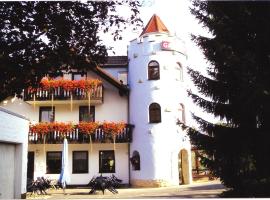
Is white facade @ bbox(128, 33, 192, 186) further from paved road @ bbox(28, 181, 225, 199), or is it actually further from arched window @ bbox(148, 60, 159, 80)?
paved road @ bbox(28, 181, 225, 199)

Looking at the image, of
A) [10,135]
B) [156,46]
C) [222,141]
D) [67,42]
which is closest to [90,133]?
[156,46]

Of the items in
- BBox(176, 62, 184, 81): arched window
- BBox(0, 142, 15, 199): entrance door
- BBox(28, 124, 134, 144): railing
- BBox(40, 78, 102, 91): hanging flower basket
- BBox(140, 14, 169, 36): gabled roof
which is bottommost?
BBox(0, 142, 15, 199): entrance door

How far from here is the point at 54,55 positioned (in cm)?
547

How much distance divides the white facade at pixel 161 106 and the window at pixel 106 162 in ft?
3.47

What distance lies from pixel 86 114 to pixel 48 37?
1381cm

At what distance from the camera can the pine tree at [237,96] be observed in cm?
715

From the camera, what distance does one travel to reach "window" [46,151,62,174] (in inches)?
739

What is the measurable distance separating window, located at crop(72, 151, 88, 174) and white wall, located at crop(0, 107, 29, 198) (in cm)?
701

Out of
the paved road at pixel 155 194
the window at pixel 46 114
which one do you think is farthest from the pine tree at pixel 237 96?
the window at pixel 46 114

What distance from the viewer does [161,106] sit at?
18.1m

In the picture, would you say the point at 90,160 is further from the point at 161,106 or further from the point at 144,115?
the point at 161,106

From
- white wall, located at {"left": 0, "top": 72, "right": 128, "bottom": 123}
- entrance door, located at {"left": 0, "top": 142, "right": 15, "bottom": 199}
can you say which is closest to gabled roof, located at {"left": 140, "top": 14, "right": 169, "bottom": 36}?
white wall, located at {"left": 0, "top": 72, "right": 128, "bottom": 123}

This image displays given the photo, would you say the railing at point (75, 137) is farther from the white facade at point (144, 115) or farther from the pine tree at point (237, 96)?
the pine tree at point (237, 96)

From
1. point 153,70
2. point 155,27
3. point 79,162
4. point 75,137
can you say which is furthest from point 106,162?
point 155,27
